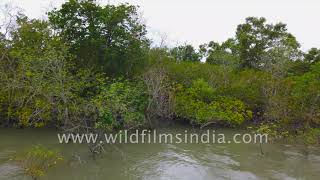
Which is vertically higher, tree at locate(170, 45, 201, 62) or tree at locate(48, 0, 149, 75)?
tree at locate(170, 45, 201, 62)

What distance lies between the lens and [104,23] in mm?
14781

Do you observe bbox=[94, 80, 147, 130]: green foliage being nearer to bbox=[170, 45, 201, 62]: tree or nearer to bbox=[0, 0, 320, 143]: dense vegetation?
bbox=[0, 0, 320, 143]: dense vegetation

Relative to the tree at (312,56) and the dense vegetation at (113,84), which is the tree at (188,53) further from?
the dense vegetation at (113,84)

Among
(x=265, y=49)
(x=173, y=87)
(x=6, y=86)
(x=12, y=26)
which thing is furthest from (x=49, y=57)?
(x=265, y=49)

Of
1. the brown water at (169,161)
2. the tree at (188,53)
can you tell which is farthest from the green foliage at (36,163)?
the tree at (188,53)

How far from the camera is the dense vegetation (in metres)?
11.9

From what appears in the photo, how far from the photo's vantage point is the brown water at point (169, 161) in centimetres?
1043

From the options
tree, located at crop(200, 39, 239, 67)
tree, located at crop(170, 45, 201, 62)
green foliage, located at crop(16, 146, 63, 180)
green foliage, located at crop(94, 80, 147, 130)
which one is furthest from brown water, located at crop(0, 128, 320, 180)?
tree, located at crop(170, 45, 201, 62)

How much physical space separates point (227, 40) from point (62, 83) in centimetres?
1967

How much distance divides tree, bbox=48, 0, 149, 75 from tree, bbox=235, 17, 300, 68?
44.1 ft

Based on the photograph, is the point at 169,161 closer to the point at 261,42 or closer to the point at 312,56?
the point at 261,42

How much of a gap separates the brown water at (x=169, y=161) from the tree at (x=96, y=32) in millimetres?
3488

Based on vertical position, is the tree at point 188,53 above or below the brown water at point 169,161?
above

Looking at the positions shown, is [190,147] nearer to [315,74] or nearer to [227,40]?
[315,74]
